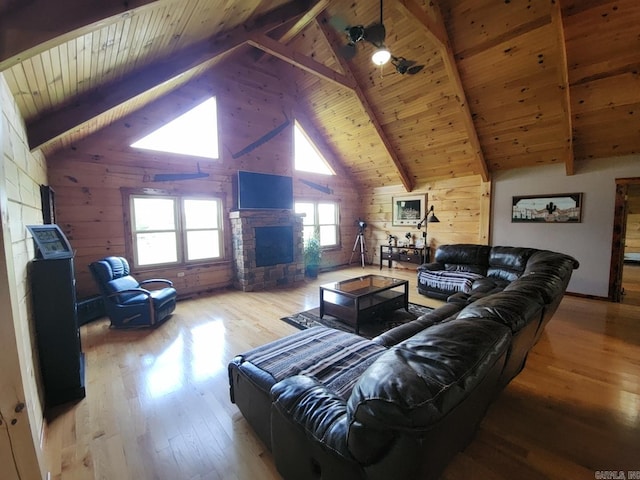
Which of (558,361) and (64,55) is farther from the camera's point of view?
(558,361)

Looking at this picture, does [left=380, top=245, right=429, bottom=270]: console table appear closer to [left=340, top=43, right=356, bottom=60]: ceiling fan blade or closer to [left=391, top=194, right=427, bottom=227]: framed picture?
[left=391, top=194, right=427, bottom=227]: framed picture

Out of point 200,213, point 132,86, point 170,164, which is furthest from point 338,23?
point 200,213

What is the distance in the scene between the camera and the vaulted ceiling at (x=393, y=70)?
6.65 feet

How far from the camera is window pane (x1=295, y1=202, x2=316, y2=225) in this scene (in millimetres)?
6929

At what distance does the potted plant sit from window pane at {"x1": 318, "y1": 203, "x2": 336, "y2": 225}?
40.3 inches

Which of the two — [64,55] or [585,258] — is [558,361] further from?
[64,55]

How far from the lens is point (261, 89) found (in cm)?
579

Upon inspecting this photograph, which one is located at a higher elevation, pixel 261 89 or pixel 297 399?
pixel 261 89

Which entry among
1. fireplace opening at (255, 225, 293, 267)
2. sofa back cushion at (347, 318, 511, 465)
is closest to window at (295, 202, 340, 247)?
fireplace opening at (255, 225, 293, 267)

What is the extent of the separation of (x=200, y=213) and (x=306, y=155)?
309 centimetres

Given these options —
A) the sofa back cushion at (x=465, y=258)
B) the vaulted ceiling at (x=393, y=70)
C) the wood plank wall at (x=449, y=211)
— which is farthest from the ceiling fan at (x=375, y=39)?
the wood plank wall at (x=449, y=211)

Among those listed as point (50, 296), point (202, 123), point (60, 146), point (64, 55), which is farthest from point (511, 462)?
point (202, 123)

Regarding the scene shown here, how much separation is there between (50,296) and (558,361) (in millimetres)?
4498

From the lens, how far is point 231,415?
1.96 m
